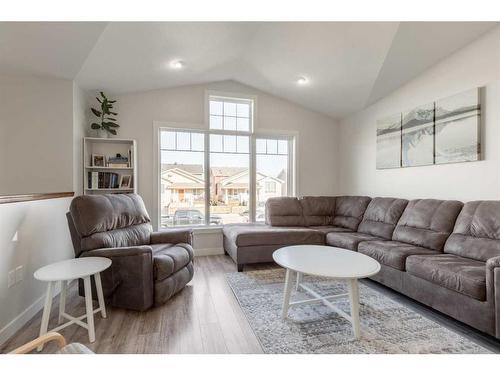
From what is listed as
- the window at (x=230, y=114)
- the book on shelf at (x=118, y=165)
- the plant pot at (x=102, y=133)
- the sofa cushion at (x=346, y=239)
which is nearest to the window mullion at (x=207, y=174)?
the window at (x=230, y=114)

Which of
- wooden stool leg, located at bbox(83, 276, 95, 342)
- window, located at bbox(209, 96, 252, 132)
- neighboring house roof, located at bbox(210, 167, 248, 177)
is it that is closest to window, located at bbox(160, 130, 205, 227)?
neighboring house roof, located at bbox(210, 167, 248, 177)

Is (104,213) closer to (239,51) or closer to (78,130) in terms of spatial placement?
(78,130)

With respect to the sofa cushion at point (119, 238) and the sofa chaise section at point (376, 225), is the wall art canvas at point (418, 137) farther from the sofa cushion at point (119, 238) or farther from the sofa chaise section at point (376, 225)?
the sofa cushion at point (119, 238)

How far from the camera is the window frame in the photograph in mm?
3854

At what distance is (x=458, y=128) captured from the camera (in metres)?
2.68

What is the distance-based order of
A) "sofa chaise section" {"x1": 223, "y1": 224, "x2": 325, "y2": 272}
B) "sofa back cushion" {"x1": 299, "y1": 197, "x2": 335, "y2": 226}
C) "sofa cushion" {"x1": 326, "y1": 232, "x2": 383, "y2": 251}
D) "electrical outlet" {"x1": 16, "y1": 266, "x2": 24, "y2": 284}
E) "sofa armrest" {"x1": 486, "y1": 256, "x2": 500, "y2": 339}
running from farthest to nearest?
"sofa back cushion" {"x1": 299, "y1": 197, "x2": 335, "y2": 226}, "sofa chaise section" {"x1": 223, "y1": 224, "x2": 325, "y2": 272}, "sofa cushion" {"x1": 326, "y1": 232, "x2": 383, "y2": 251}, "electrical outlet" {"x1": 16, "y1": 266, "x2": 24, "y2": 284}, "sofa armrest" {"x1": 486, "y1": 256, "x2": 500, "y2": 339}

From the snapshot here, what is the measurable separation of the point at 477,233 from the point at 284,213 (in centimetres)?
234

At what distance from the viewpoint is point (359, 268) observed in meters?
1.87

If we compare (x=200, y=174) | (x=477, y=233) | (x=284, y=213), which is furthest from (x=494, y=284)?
(x=200, y=174)

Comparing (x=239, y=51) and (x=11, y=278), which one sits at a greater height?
(x=239, y=51)

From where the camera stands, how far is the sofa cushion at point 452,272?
5.86ft

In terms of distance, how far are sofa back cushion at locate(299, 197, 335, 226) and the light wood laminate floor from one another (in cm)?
166

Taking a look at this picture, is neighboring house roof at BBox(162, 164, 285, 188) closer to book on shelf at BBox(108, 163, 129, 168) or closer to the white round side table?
book on shelf at BBox(108, 163, 129, 168)
